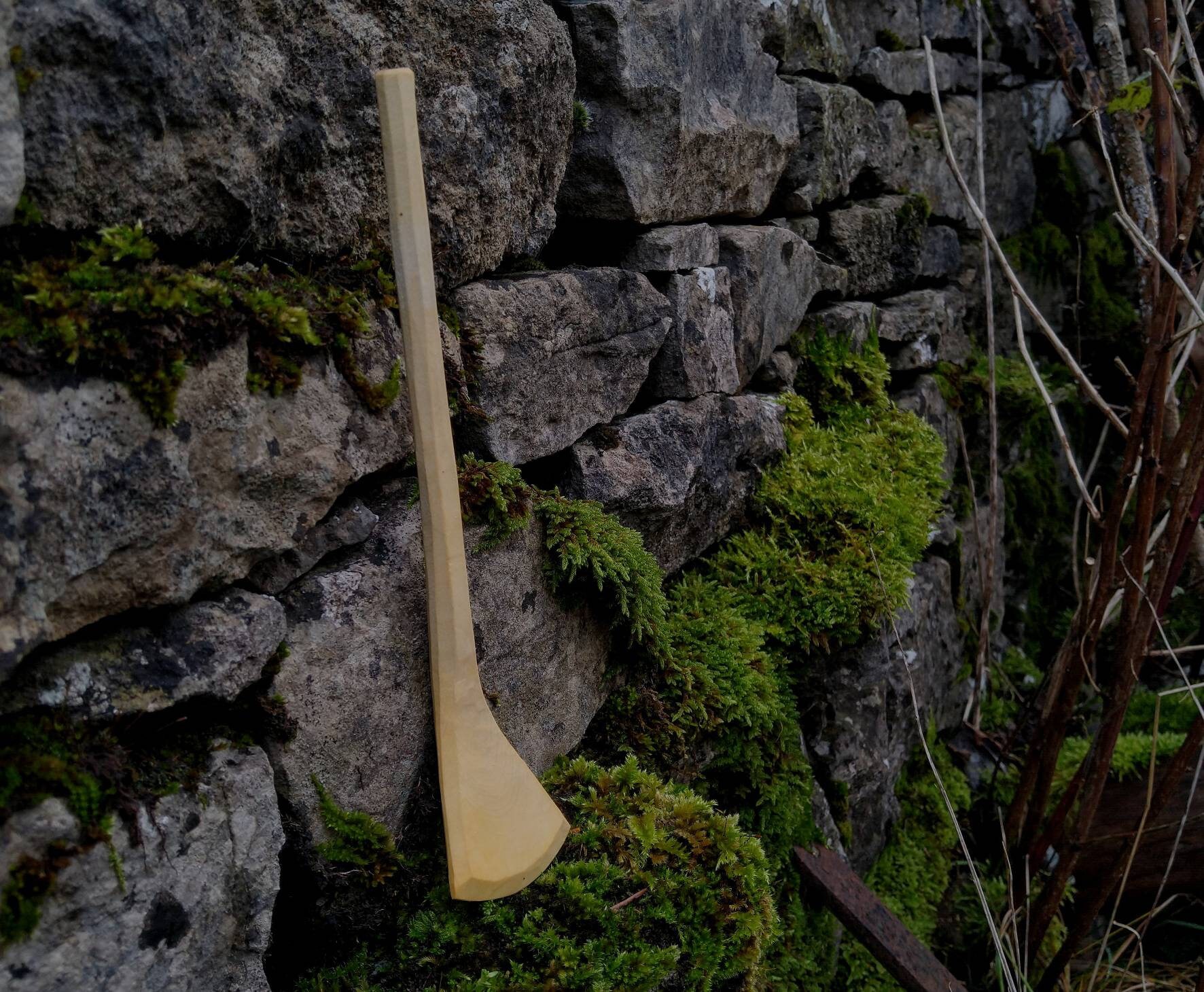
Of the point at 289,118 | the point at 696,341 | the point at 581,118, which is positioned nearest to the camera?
the point at 289,118

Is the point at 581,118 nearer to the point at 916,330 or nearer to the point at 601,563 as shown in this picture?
the point at 601,563

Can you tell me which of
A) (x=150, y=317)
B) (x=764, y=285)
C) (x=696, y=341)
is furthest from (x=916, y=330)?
(x=150, y=317)

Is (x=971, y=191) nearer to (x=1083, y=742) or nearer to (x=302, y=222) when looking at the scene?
(x=1083, y=742)

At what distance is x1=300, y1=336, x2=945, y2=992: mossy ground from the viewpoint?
5.44 ft

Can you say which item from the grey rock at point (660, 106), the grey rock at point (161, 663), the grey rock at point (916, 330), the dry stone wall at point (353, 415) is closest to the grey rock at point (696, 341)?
the dry stone wall at point (353, 415)

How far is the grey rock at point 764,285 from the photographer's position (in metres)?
2.90

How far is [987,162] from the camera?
4652 mm

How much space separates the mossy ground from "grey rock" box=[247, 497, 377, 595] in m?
0.24

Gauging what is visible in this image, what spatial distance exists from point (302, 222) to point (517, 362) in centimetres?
58

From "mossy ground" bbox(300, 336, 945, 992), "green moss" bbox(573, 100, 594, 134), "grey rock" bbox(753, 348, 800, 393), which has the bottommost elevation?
"mossy ground" bbox(300, 336, 945, 992)

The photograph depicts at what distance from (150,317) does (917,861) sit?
9.80ft

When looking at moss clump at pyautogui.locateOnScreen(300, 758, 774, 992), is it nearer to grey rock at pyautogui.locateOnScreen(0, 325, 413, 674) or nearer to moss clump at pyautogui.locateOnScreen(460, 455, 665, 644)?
moss clump at pyautogui.locateOnScreen(460, 455, 665, 644)

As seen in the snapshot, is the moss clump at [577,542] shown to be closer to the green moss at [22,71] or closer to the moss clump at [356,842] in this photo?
the moss clump at [356,842]

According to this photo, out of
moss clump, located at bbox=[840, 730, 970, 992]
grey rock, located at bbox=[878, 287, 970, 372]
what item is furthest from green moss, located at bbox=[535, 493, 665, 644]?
grey rock, located at bbox=[878, 287, 970, 372]
